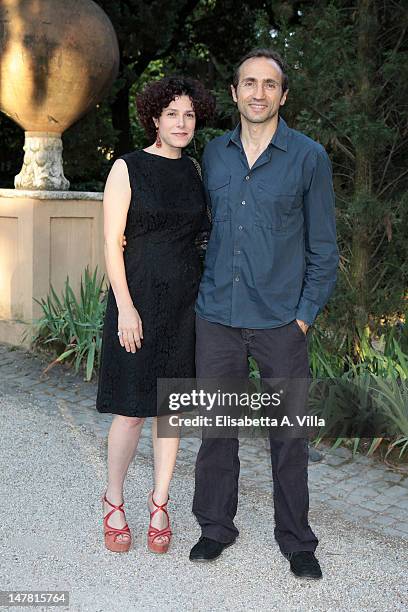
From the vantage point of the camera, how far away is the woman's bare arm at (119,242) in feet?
10.0

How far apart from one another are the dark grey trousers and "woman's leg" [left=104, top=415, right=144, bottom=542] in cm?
28

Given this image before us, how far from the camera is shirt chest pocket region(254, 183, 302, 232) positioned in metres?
3.00

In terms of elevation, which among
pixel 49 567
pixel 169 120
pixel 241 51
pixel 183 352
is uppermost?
pixel 241 51

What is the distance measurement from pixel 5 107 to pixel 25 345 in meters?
2.02

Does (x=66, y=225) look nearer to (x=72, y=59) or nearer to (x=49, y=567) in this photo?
(x=72, y=59)

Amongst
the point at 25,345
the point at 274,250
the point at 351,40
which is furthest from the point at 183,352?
the point at 25,345

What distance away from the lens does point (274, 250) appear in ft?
9.99

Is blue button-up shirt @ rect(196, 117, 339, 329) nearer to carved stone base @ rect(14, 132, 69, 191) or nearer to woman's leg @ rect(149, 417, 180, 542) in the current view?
woman's leg @ rect(149, 417, 180, 542)

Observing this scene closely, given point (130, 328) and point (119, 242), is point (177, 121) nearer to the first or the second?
point (119, 242)

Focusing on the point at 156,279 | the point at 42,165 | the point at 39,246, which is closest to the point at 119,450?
the point at 156,279

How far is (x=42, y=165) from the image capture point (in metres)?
6.95

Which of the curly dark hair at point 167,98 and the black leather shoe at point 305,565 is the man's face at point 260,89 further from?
the black leather shoe at point 305,565

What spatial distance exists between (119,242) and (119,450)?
84 cm

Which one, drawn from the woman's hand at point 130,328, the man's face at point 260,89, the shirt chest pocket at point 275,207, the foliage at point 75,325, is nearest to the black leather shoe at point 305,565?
the woman's hand at point 130,328
